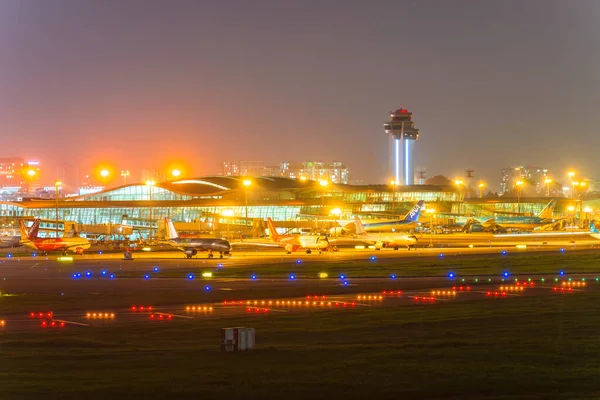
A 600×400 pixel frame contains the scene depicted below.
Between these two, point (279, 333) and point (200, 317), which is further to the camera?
point (200, 317)

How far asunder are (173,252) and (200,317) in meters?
62.0

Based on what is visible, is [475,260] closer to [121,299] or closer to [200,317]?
[121,299]

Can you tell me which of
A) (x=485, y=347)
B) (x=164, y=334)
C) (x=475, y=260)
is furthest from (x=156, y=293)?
(x=475, y=260)

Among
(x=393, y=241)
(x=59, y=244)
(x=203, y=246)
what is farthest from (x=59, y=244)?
(x=393, y=241)

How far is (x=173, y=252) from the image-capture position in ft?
311

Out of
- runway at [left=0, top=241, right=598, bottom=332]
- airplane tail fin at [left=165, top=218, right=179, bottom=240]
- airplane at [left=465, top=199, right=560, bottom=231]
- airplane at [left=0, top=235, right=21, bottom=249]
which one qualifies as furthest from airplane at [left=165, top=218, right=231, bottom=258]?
airplane at [left=465, top=199, right=560, bottom=231]

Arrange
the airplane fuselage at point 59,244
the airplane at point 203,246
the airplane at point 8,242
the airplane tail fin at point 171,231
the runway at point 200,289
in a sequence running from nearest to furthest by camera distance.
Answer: the runway at point 200,289
the airplane at point 203,246
the airplane tail fin at point 171,231
the airplane fuselage at point 59,244
the airplane at point 8,242

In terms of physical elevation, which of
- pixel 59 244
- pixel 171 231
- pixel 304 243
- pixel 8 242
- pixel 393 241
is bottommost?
pixel 8 242

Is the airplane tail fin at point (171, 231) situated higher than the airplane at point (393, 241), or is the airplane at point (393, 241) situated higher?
the airplane tail fin at point (171, 231)

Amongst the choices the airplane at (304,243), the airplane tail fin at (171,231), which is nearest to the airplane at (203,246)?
the airplane tail fin at (171,231)

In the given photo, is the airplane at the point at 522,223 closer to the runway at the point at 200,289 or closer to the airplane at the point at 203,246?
the airplane at the point at 203,246

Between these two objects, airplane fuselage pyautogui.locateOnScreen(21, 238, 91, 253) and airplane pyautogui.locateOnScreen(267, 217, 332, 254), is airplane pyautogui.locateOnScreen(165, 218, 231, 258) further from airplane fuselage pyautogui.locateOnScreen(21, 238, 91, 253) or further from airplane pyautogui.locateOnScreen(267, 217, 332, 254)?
airplane fuselage pyautogui.locateOnScreen(21, 238, 91, 253)

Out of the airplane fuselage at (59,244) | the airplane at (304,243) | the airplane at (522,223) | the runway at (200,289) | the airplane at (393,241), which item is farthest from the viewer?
the airplane at (522,223)

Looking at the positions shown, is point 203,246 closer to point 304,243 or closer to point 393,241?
point 304,243
